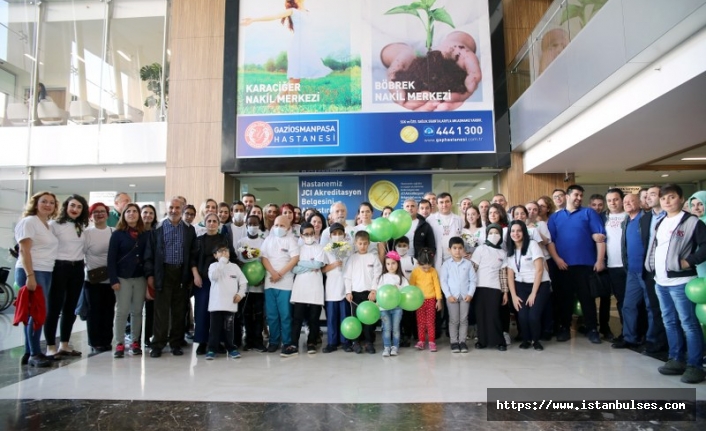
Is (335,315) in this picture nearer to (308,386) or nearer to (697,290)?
(308,386)

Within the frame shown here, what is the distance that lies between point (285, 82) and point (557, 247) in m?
5.36

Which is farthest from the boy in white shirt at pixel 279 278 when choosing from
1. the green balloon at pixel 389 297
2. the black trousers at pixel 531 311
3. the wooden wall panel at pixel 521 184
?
the wooden wall panel at pixel 521 184

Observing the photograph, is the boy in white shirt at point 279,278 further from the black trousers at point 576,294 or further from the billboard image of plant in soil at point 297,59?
the billboard image of plant in soil at point 297,59

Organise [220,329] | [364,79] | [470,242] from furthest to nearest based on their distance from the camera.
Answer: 1. [364,79]
2. [470,242]
3. [220,329]

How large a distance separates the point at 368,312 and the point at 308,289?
0.66m

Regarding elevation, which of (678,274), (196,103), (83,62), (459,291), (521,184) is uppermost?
(83,62)

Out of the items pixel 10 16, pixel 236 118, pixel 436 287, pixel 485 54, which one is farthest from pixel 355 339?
pixel 10 16

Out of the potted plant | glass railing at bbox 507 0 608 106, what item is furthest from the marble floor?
the potted plant

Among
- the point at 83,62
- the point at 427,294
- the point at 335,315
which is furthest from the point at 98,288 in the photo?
the point at 83,62

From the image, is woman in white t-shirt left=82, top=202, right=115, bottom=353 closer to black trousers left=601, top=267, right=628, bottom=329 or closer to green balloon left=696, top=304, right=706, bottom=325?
green balloon left=696, top=304, right=706, bottom=325

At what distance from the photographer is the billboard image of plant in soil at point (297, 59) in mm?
7527

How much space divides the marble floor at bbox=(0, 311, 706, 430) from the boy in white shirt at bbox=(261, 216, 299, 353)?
0.29 meters

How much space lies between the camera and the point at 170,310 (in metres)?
4.12

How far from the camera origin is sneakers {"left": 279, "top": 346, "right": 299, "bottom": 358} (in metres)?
3.93
